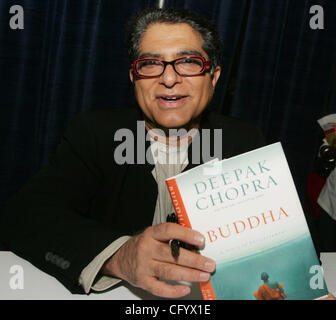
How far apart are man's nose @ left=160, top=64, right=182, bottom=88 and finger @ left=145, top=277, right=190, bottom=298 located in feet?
2.09

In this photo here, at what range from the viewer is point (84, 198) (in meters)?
1.15

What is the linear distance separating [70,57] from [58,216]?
49.8 inches

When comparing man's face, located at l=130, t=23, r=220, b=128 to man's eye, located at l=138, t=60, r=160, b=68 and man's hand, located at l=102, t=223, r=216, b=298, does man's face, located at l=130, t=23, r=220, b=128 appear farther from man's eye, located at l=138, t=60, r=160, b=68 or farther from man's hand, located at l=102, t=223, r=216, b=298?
man's hand, located at l=102, t=223, r=216, b=298

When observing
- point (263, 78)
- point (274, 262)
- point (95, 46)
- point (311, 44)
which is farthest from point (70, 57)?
point (274, 262)

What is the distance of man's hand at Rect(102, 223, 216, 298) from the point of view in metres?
0.62

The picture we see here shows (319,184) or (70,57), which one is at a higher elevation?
(70,57)

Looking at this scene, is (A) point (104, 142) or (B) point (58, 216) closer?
(B) point (58, 216)

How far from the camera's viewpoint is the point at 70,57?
1836 mm

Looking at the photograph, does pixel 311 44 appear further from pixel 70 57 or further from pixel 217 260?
pixel 217 260

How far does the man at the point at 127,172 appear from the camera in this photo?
75 cm

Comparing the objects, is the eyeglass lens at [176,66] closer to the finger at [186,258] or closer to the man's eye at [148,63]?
the man's eye at [148,63]

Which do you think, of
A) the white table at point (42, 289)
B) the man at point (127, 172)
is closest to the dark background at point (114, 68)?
the man at point (127, 172)

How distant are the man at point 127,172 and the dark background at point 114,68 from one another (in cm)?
67

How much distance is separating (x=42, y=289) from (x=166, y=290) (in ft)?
0.96
